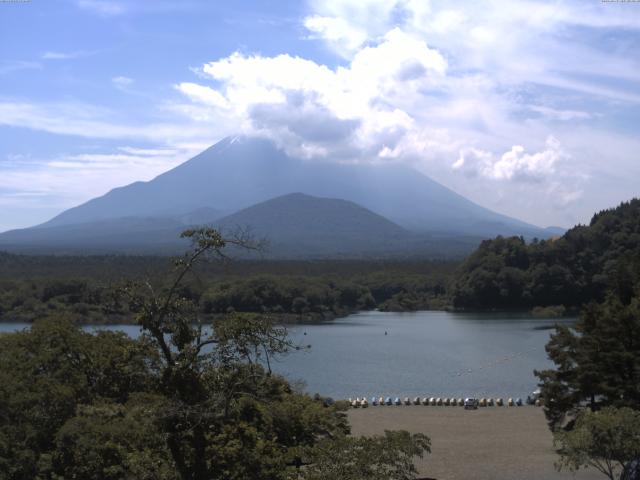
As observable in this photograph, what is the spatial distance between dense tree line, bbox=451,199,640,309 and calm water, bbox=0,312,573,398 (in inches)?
359

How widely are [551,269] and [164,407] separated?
58512 mm

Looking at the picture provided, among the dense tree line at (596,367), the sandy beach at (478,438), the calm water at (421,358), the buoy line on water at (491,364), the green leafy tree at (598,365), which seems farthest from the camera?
the buoy line on water at (491,364)

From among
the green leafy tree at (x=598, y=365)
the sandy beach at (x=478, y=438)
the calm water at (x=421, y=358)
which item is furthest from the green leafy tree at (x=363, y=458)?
the calm water at (x=421, y=358)

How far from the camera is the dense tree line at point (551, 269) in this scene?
62.3 meters

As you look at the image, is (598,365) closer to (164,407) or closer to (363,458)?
(363,458)

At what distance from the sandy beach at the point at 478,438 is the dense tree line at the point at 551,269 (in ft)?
134

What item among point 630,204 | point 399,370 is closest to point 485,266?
point 630,204

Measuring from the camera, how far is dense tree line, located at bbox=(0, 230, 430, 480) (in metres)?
7.57

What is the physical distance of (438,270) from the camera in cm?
8112

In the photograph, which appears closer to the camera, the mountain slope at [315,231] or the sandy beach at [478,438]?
the sandy beach at [478,438]

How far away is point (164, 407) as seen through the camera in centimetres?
756

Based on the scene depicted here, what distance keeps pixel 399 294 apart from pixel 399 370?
3694 centimetres

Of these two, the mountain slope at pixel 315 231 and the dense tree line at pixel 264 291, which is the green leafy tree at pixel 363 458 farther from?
the mountain slope at pixel 315 231

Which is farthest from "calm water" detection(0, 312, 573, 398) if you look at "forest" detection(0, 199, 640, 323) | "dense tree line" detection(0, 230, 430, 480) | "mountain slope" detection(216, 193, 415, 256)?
"mountain slope" detection(216, 193, 415, 256)
